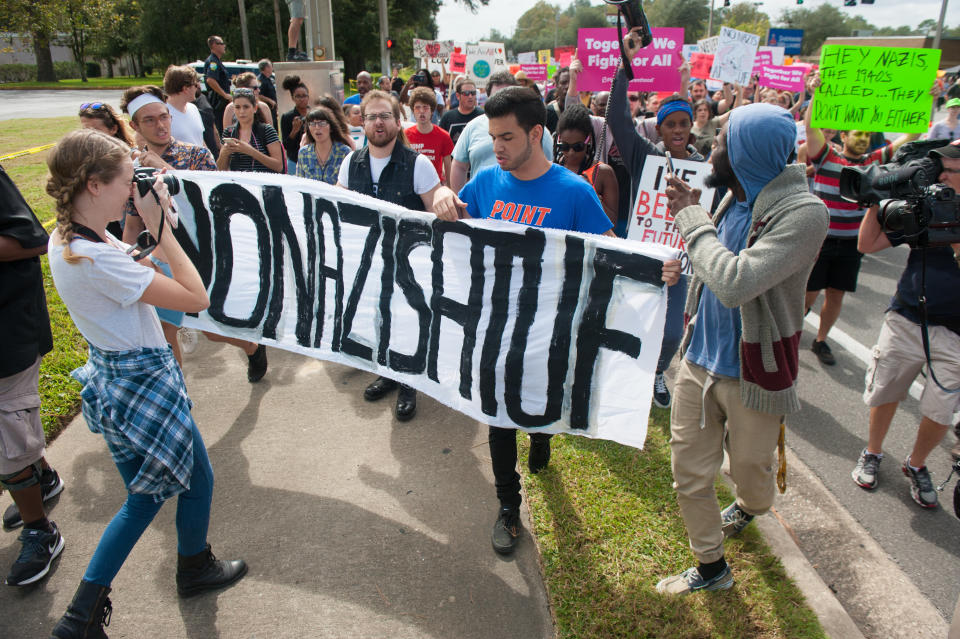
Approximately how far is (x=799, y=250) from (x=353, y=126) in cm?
678

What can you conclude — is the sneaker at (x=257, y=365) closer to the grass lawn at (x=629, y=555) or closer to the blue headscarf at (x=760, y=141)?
the grass lawn at (x=629, y=555)

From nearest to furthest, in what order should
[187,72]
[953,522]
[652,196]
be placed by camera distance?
[953,522] → [652,196] → [187,72]

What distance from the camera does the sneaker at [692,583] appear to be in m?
2.63

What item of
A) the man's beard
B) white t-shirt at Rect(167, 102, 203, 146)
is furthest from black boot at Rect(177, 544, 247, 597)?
white t-shirt at Rect(167, 102, 203, 146)

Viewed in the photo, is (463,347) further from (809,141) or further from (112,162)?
(809,141)

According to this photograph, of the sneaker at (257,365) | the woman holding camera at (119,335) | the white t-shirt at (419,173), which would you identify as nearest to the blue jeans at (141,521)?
the woman holding camera at (119,335)

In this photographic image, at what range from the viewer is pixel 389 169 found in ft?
13.2

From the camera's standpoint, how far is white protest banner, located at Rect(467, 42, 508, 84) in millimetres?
13297

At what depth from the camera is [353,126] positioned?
7.89 m

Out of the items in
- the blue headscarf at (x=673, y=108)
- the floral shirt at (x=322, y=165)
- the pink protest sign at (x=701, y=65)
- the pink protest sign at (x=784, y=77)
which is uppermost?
the pink protest sign at (x=701, y=65)

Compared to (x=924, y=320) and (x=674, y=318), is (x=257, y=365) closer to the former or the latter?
(x=674, y=318)

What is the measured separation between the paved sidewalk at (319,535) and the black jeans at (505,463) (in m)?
0.24

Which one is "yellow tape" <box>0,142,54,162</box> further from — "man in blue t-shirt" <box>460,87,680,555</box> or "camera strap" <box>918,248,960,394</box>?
"camera strap" <box>918,248,960,394</box>

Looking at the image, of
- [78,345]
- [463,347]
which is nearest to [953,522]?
[463,347]
